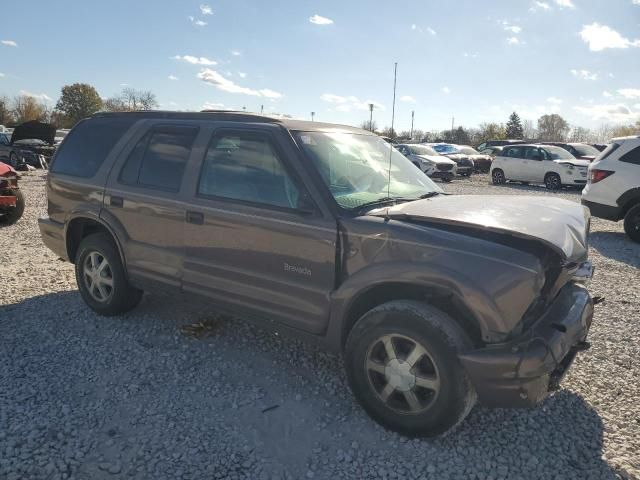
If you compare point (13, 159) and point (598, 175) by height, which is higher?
point (598, 175)

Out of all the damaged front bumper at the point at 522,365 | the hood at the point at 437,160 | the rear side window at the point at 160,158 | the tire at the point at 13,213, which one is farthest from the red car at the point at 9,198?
the hood at the point at 437,160

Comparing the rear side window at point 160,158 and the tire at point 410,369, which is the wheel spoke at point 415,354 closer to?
the tire at point 410,369

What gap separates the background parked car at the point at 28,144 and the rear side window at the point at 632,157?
21064 mm

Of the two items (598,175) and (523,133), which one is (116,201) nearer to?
(598,175)

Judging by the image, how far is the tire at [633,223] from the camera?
8.84m

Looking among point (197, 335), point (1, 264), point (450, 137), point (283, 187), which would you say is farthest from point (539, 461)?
point (450, 137)

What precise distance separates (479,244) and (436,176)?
65.3 ft

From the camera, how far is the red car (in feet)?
28.3

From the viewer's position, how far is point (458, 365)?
8.87ft

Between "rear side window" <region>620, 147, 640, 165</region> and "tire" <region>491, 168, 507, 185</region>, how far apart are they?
12226 millimetres

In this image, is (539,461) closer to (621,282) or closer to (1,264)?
(621,282)

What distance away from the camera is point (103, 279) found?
459cm

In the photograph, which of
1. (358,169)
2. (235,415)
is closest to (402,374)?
(235,415)

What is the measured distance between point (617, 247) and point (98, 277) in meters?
8.22
